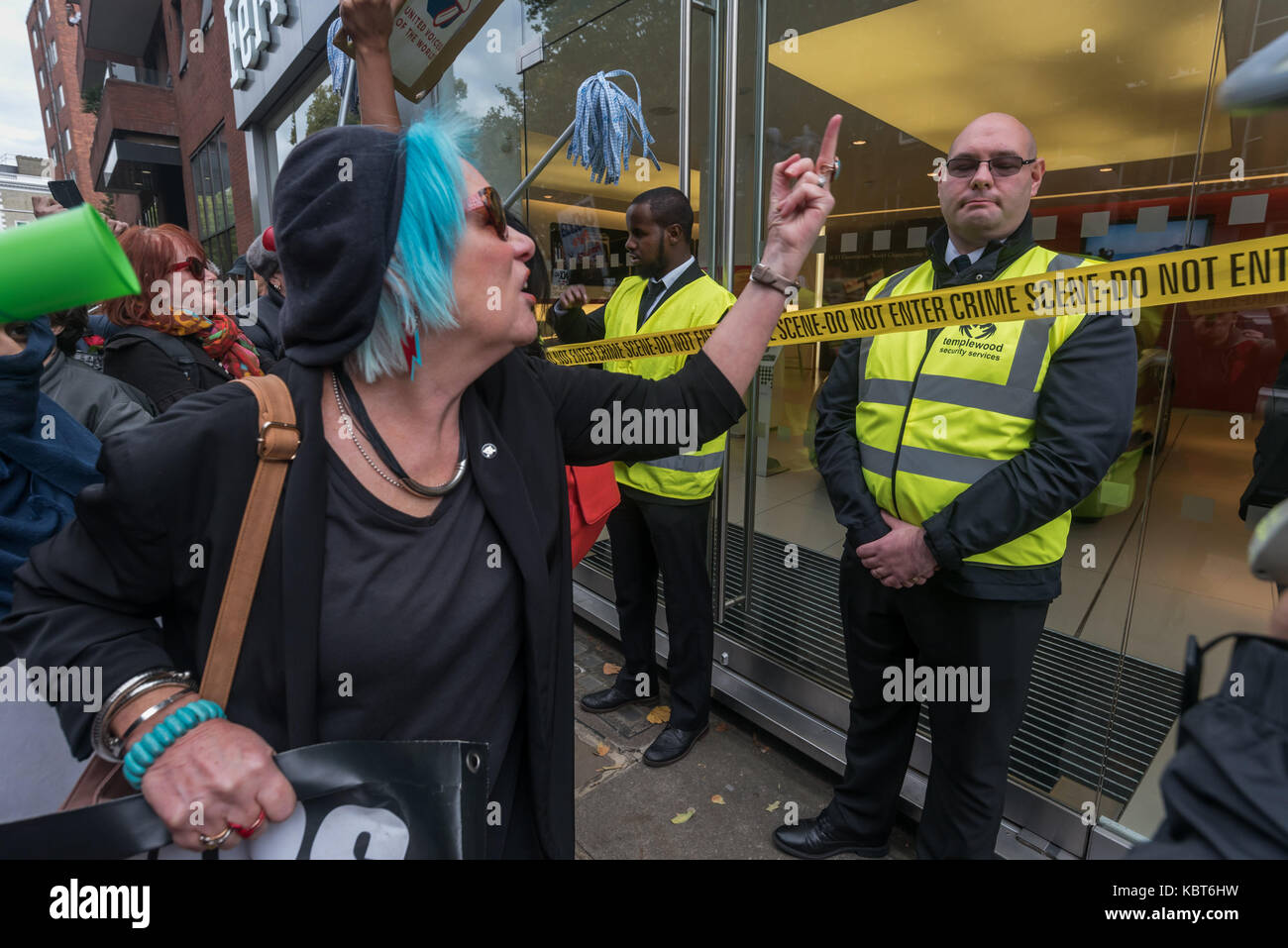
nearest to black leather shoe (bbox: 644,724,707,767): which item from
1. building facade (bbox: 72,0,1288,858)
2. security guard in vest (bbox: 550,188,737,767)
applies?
security guard in vest (bbox: 550,188,737,767)

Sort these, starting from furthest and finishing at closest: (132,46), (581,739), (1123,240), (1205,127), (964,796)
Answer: (132,46) < (581,739) < (1123,240) < (1205,127) < (964,796)

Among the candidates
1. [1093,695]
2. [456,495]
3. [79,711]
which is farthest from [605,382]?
[1093,695]

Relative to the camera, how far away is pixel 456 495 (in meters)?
1.29

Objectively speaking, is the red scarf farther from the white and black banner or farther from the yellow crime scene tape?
the white and black banner

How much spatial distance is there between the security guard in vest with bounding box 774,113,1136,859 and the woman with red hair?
2.50 metres

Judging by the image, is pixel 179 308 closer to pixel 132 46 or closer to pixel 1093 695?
pixel 1093 695

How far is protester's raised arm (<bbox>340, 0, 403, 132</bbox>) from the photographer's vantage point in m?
2.08

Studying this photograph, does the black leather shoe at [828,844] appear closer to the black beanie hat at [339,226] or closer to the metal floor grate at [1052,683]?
the metal floor grate at [1052,683]

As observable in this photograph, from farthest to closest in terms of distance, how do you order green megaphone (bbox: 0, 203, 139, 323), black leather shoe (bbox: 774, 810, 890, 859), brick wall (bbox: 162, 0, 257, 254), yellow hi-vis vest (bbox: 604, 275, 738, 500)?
brick wall (bbox: 162, 0, 257, 254) → yellow hi-vis vest (bbox: 604, 275, 738, 500) → black leather shoe (bbox: 774, 810, 890, 859) → green megaphone (bbox: 0, 203, 139, 323)

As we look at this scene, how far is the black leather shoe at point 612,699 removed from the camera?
3.48 metres

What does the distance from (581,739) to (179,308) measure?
2.51 m

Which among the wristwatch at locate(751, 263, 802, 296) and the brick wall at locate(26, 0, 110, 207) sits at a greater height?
the brick wall at locate(26, 0, 110, 207)

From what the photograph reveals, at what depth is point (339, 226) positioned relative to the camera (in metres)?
1.12

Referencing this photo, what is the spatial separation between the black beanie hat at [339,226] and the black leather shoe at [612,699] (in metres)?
2.67
